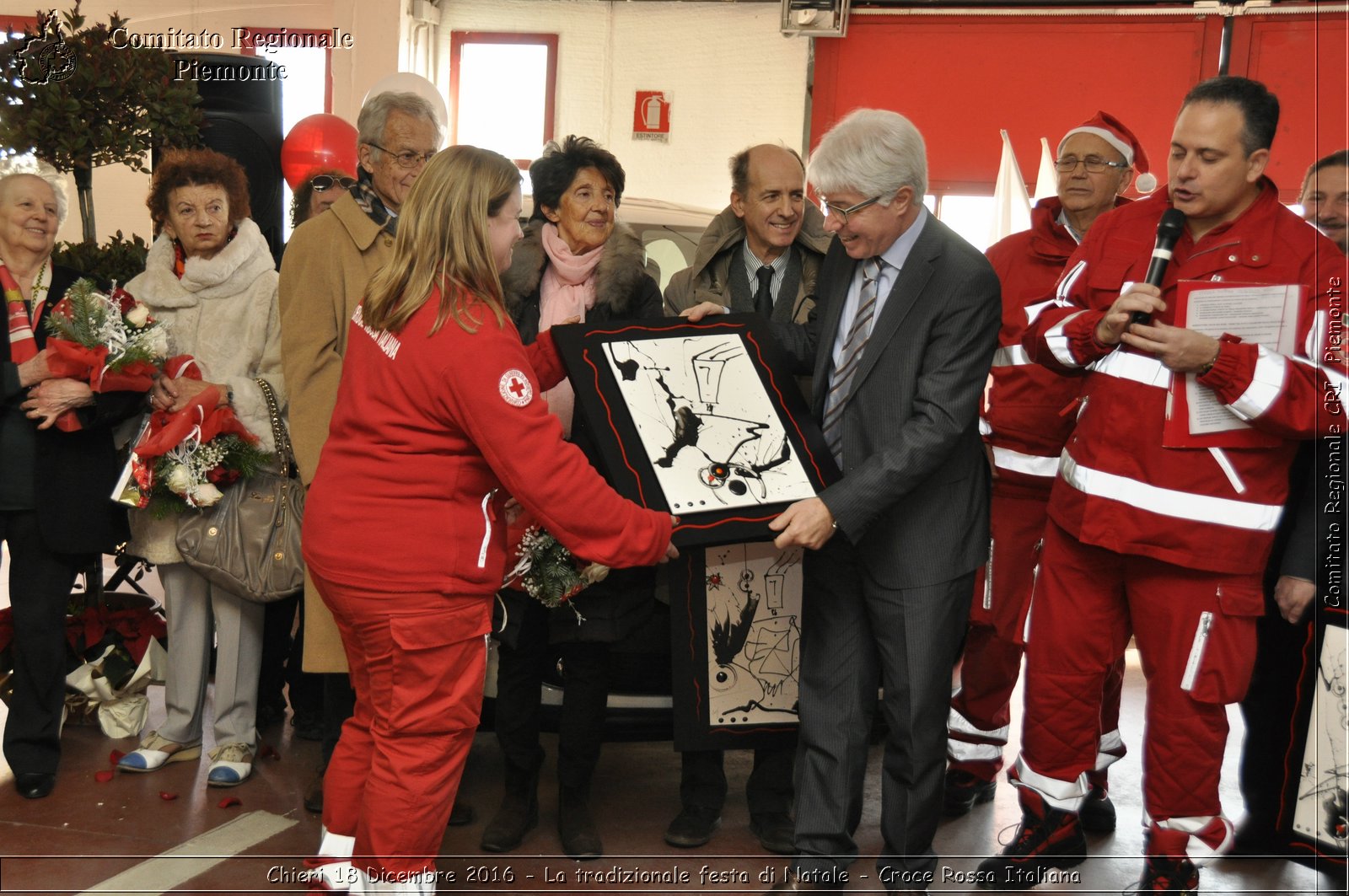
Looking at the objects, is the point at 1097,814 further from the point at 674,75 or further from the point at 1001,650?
the point at 674,75

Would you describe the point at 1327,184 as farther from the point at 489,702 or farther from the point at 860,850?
the point at 489,702

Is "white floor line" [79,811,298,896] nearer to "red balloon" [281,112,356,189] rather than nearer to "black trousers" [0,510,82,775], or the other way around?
"black trousers" [0,510,82,775]

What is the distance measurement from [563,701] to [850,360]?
134 cm

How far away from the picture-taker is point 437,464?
2.57 metres

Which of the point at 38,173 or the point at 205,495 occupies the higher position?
the point at 38,173

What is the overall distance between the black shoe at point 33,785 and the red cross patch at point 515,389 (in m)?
2.30

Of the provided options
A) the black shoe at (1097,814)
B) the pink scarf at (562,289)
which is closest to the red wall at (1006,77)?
the pink scarf at (562,289)

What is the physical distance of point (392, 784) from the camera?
2553 millimetres

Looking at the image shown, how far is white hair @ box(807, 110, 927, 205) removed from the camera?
2822 mm

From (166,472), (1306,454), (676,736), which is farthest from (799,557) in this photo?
(166,472)

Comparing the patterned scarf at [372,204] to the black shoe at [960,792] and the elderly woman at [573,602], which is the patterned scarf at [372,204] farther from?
the black shoe at [960,792]

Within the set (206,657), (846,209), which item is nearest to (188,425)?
(206,657)

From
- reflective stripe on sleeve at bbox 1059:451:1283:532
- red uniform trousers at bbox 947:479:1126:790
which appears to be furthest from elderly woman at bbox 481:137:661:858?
reflective stripe on sleeve at bbox 1059:451:1283:532

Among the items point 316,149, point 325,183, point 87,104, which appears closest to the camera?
point 87,104
